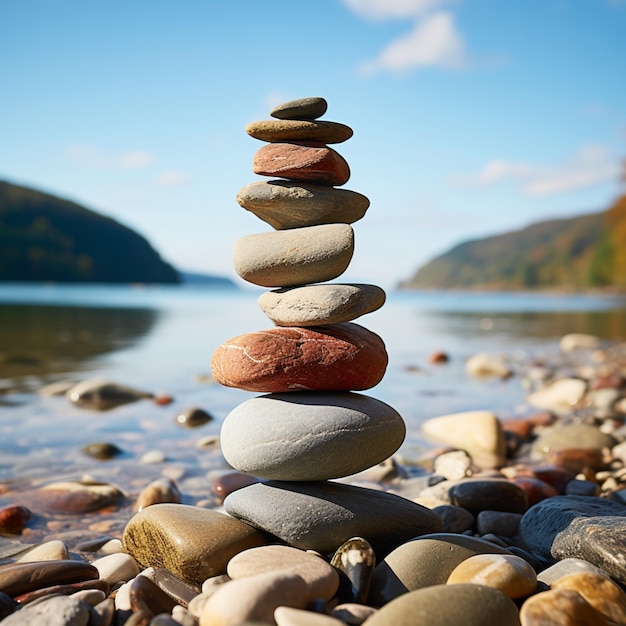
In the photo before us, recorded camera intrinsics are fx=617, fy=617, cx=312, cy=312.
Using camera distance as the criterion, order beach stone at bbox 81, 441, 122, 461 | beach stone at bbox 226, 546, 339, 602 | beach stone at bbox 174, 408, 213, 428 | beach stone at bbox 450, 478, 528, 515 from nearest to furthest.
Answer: beach stone at bbox 226, 546, 339, 602, beach stone at bbox 450, 478, 528, 515, beach stone at bbox 81, 441, 122, 461, beach stone at bbox 174, 408, 213, 428

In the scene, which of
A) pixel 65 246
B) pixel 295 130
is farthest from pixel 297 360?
pixel 65 246

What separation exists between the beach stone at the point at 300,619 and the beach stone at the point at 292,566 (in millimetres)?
354

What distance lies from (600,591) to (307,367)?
6.97 feet

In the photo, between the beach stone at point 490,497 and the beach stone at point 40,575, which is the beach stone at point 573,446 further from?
the beach stone at point 40,575

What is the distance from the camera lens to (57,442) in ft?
25.7

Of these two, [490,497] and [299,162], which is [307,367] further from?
[490,497]

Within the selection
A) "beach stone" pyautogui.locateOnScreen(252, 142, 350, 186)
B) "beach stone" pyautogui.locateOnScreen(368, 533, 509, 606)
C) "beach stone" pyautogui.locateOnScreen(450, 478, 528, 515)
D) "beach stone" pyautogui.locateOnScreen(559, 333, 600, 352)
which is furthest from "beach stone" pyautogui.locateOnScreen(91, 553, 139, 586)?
"beach stone" pyautogui.locateOnScreen(559, 333, 600, 352)

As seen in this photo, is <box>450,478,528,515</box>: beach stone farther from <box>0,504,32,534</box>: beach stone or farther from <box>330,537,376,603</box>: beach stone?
<box>0,504,32,534</box>: beach stone

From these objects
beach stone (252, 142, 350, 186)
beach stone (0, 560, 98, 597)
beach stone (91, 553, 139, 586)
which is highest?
beach stone (252, 142, 350, 186)

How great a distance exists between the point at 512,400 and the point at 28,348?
13775mm

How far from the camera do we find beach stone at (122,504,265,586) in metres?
3.70

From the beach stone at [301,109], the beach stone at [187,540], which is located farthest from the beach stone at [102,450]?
the beach stone at [301,109]

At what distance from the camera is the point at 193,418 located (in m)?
9.15

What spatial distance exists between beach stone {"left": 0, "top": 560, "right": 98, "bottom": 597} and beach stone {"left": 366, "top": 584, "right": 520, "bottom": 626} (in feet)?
6.17
